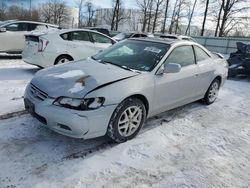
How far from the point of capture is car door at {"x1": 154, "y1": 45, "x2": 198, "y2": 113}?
14.5 feet

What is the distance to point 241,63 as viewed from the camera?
984cm

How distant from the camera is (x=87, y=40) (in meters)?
9.10

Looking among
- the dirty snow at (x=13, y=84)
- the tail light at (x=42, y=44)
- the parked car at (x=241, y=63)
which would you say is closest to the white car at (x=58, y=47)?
the tail light at (x=42, y=44)

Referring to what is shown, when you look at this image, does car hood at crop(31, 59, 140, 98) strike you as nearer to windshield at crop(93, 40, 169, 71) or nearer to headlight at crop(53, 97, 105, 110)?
headlight at crop(53, 97, 105, 110)

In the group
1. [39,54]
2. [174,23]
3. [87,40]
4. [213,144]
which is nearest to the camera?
[213,144]

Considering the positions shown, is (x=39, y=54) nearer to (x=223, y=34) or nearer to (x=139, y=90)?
(x=139, y=90)

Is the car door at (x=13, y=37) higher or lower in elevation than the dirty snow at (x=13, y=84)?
higher

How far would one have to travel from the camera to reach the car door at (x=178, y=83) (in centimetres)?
442

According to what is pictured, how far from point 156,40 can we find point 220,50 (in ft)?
68.7

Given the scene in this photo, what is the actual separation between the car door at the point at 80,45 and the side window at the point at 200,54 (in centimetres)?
417

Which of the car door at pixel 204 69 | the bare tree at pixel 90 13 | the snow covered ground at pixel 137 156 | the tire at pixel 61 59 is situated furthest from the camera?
the bare tree at pixel 90 13

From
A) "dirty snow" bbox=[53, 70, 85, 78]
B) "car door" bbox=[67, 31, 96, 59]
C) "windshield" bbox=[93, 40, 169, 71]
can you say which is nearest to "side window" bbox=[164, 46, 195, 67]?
"windshield" bbox=[93, 40, 169, 71]

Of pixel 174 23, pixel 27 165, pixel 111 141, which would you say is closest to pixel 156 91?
pixel 111 141

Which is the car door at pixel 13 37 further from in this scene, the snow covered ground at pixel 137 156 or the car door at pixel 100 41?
the snow covered ground at pixel 137 156
